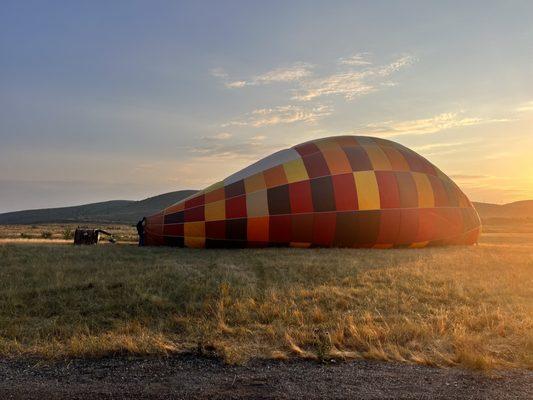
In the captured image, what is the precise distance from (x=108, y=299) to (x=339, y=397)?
605 centimetres

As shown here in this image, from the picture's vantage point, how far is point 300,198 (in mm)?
17656

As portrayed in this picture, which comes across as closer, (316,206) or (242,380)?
(242,380)

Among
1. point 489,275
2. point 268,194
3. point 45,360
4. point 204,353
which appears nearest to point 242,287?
point 204,353

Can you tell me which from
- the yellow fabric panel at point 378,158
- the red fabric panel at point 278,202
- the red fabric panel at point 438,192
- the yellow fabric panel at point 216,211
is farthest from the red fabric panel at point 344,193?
the yellow fabric panel at point 216,211

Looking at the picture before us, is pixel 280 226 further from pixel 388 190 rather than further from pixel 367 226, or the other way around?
pixel 388 190

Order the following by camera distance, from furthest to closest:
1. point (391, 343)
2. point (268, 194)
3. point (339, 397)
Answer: point (268, 194), point (391, 343), point (339, 397)

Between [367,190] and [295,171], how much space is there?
2.81 meters

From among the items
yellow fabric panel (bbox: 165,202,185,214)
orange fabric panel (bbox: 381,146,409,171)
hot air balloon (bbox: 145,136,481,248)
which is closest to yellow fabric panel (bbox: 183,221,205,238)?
hot air balloon (bbox: 145,136,481,248)

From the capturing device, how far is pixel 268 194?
17.7m

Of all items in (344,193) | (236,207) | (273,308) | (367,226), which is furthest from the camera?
(367,226)

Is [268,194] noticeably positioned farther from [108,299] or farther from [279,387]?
[279,387]

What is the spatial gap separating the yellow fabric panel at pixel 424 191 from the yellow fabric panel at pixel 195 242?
858 centimetres

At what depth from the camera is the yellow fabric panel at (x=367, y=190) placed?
59.6 feet

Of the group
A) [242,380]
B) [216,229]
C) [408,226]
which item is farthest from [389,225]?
[242,380]
